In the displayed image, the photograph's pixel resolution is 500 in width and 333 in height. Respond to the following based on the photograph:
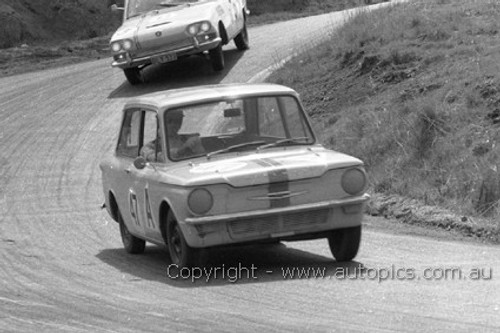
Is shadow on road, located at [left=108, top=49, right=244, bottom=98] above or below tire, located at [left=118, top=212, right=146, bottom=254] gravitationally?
below

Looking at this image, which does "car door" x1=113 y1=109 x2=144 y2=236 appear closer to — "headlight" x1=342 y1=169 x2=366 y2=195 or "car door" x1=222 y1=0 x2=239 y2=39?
"headlight" x1=342 y1=169 x2=366 y2=195

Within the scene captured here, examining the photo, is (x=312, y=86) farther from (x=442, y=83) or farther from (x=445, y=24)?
(x=442, y=83)

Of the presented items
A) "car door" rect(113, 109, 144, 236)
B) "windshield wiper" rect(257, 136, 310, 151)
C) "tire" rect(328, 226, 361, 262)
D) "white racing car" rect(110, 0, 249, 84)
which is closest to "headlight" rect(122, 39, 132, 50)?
"white racing car" rect(110, 0, 249, 84)

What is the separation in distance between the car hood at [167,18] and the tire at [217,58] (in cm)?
70

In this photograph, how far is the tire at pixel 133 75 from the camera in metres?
21.5

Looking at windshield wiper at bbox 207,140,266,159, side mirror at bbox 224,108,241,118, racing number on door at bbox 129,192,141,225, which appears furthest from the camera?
racing number on door at bbox 129,192,141,225

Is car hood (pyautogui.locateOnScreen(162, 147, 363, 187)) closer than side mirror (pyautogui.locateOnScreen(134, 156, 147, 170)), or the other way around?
car hood (pyautogui.locateOnScreen(162, 147, 363, 187))

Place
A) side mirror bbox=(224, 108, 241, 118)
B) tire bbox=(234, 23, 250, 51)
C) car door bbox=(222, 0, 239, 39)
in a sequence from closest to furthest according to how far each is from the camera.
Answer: side mirror bbox=(224, 108, 241, 118) → car door bbox=(222, 0, 239, 39) → tire bbox=(234, 23, 250, 51)

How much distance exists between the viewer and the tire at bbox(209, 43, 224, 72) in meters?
21.3

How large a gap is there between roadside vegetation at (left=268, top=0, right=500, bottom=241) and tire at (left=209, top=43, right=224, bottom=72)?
160 cm

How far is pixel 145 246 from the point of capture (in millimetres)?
11906

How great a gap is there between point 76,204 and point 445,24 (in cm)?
602

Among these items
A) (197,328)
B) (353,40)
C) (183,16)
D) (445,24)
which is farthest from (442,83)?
(197,328)

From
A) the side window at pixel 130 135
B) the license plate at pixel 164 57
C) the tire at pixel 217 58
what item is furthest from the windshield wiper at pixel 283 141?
the tire at pixel 217 58
